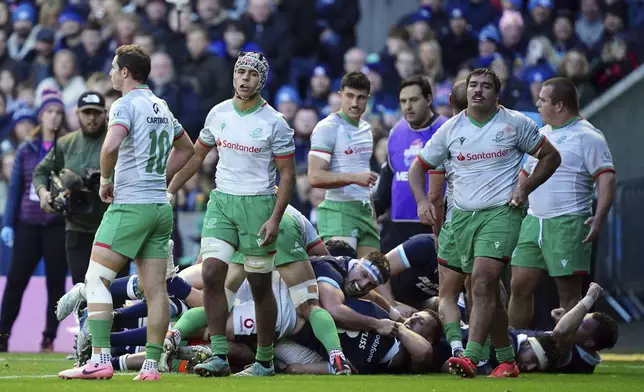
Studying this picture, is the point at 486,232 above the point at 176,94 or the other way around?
the other way around

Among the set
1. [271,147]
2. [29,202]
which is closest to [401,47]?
[29,202]

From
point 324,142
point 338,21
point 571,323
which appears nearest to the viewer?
point 571,323

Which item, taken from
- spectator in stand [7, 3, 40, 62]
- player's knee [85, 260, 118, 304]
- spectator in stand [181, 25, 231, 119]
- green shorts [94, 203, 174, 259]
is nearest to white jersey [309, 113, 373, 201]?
green shorts [94, 203, 174, 259]

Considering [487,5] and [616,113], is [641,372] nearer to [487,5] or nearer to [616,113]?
[616,113]

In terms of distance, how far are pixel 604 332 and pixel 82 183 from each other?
5.12 m

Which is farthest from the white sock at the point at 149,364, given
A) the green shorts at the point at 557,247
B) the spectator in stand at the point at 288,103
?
the spectator in stand at the point at 288,103

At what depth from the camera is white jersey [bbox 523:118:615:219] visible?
12156 millimetres

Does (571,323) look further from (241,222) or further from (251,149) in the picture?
(251,149)

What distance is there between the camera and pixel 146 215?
981 cm

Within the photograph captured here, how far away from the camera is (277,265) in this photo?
10930 millimetres

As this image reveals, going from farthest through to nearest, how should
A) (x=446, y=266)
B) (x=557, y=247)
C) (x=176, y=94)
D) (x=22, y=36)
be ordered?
(x=22, y=36) → (x=176, y=94) → (x=557, y=247) → (x=446, y=266)

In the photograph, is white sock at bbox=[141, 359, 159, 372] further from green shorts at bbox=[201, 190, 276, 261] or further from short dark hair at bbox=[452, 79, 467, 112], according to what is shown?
short dark hair at bbox=[452, 79, 467, 112]

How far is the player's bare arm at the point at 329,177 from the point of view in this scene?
39.6ft

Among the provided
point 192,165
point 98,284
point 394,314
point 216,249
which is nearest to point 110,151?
point 98,284
